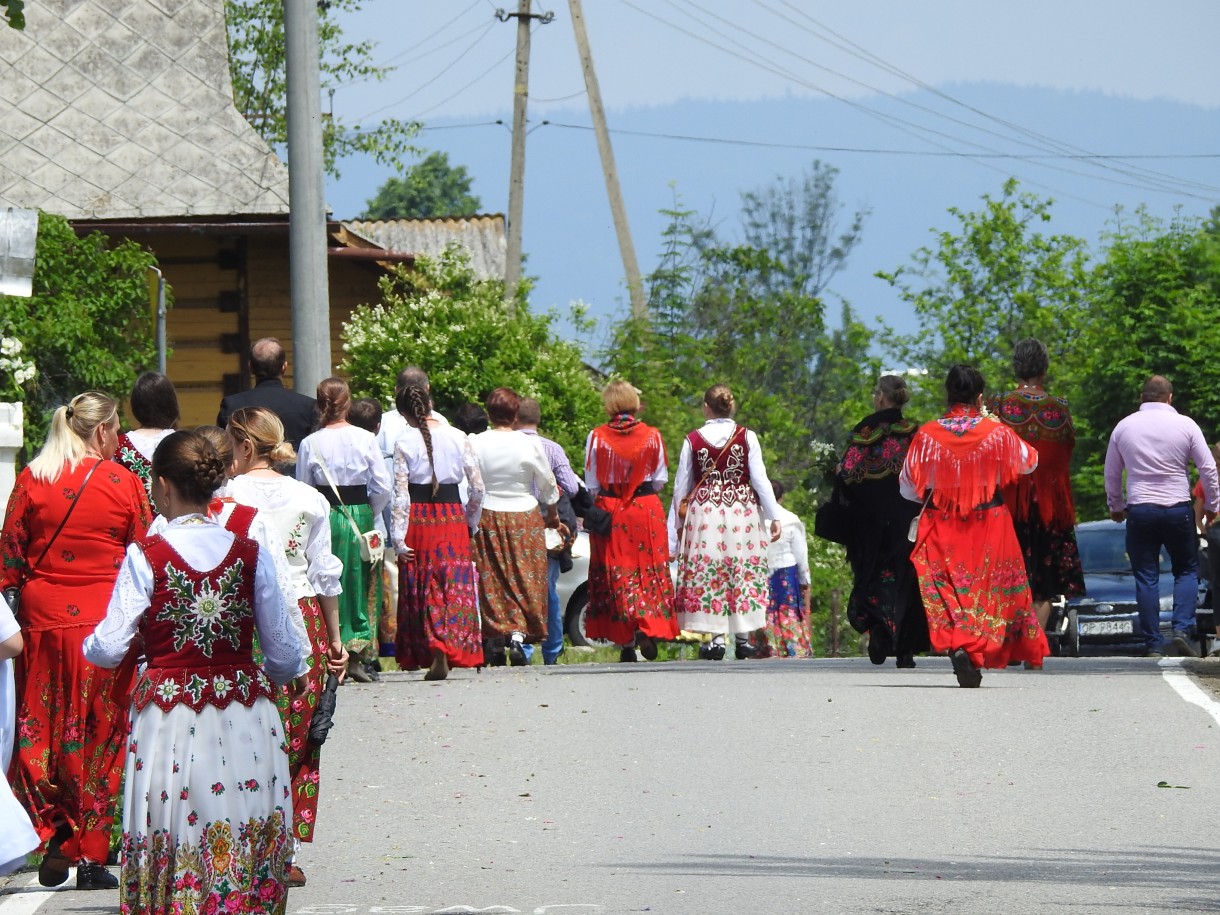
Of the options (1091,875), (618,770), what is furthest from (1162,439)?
(1091,875)

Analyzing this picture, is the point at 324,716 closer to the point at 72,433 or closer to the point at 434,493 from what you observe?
the point at 72,433

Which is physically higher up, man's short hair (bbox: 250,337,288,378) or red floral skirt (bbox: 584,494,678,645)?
man's short hair (bbox: 250,337,288,378)

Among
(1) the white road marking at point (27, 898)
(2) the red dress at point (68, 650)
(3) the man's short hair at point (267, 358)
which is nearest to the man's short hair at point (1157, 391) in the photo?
(3) the man's short hair at point (267, 358)

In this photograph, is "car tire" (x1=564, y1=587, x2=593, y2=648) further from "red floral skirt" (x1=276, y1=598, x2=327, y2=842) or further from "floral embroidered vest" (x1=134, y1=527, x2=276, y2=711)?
"floral embroidered vest" (x1=134, y1=527, x2=276, y2=711)

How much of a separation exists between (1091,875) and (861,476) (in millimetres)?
7592

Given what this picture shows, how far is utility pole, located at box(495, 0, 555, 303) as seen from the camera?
36.2 m

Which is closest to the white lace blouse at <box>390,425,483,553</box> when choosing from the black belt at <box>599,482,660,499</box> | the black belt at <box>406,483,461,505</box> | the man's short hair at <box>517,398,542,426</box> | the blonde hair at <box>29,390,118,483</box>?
the black belt at <box>406,483,461,505</box>

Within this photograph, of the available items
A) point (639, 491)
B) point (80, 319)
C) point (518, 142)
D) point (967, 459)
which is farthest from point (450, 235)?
point (967, 459)

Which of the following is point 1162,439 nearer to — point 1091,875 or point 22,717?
point 1091,875

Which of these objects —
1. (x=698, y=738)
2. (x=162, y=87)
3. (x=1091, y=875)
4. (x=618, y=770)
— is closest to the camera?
(x=1091, y=875)

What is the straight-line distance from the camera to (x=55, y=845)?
8.21m

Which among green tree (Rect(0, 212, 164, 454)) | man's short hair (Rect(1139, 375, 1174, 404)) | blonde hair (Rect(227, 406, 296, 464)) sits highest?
green tree (Rect(0, 212, 164, 454))

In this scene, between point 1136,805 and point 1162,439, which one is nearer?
point 1136,805

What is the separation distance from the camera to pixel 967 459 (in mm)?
13805
